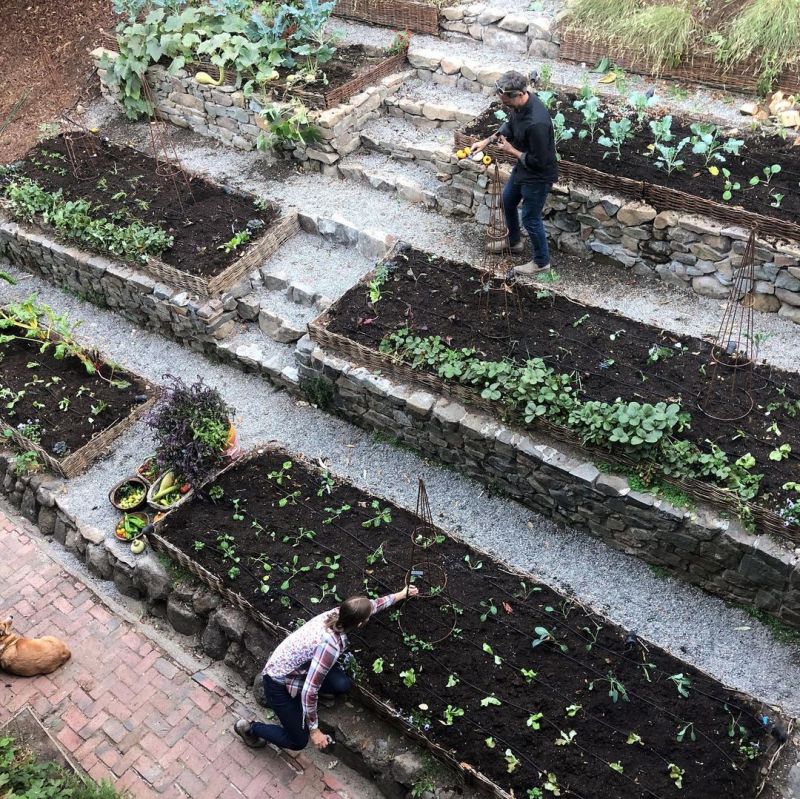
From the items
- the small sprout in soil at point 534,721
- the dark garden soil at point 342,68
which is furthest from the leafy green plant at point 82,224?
the small sprout in soil at point 534,721

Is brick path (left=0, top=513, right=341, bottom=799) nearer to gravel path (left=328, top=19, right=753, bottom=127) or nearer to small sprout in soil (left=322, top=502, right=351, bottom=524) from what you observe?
small sprout in soil (left=322, top=502, right=351, bottom=524)

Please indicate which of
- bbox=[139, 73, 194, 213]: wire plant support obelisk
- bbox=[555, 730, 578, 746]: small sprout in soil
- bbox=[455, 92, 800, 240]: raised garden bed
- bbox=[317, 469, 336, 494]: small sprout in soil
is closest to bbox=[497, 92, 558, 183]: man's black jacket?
bbox=[455, 92, 800, 240]: raised garden bed

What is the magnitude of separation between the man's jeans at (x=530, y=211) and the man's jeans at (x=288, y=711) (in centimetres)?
413

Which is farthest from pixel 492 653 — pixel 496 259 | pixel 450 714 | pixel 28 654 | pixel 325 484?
pixel 496 259

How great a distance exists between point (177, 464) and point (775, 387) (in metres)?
4.54

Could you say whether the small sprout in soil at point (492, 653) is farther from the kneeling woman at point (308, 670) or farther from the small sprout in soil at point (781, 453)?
the small sprout in soil at point (781, 453)

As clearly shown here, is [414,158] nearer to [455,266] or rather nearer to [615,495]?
[455,266]

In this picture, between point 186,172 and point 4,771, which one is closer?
point 4,771

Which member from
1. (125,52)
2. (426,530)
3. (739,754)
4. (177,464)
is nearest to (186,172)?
(125,52)

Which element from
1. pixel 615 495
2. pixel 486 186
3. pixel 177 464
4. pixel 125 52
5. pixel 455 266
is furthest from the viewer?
pixel 125 52

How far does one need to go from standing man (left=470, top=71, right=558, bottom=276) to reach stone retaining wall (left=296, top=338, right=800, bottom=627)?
6.35 ft

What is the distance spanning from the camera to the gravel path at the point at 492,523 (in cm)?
528

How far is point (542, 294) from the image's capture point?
6742mm

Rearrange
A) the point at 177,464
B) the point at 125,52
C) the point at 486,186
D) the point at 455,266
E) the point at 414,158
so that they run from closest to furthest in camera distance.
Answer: the point at 177,464
the point at 455,266
the point at 486,186
the point at 414,158
the point at 125,52
